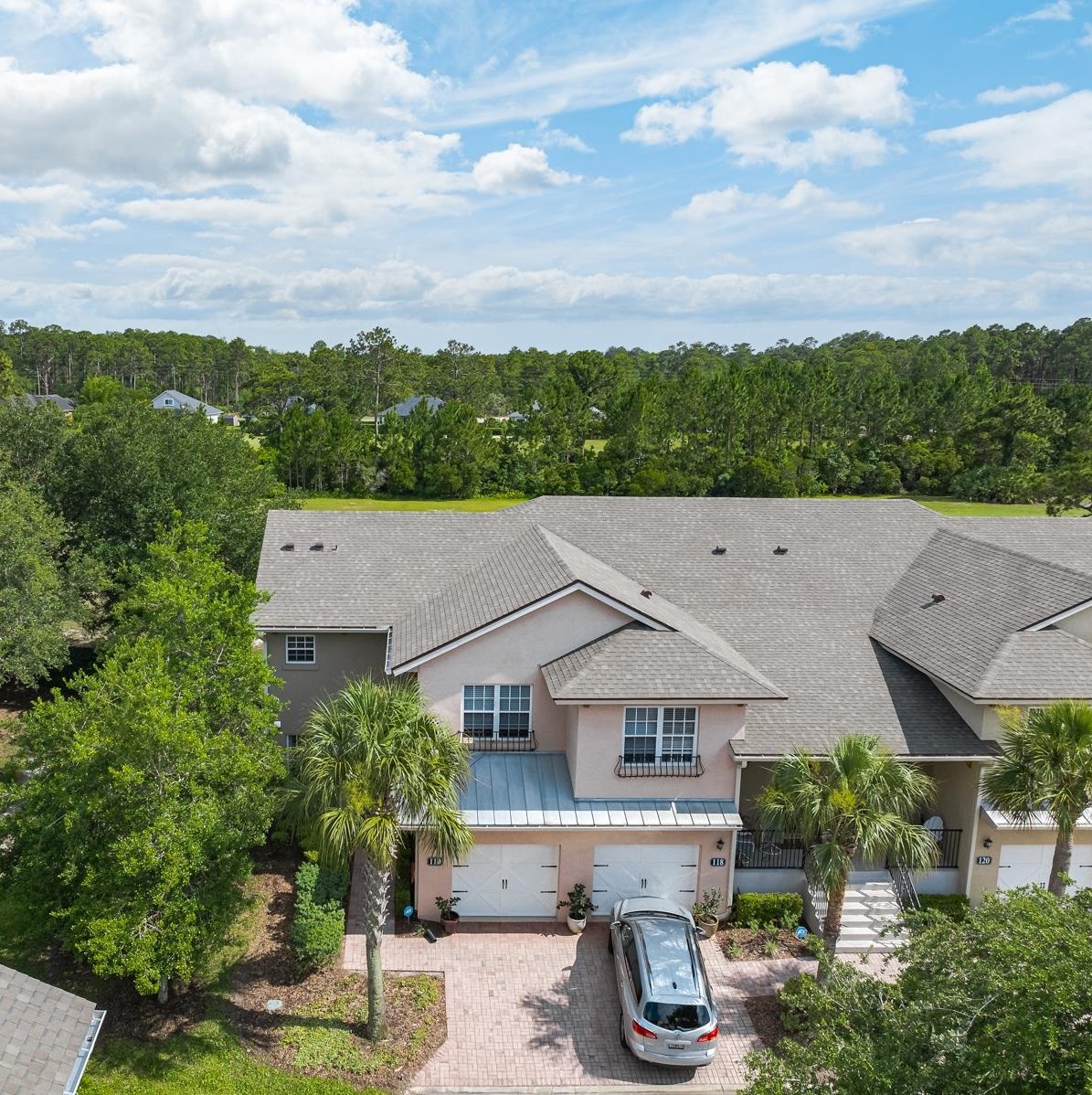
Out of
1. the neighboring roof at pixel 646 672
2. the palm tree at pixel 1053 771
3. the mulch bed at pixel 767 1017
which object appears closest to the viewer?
the palm tree at pixel 1053 771

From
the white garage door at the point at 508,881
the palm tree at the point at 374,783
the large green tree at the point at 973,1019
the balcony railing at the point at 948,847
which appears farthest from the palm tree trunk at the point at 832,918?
the palm tree at the point at 374,783

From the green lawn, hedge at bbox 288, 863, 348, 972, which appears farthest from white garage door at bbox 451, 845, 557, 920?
the green lawn

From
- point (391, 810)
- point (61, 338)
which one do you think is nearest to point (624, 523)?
point (391, 810)

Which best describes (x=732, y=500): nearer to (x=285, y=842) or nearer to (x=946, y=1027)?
(x=285, y=842)

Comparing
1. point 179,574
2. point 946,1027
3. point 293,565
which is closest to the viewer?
point 946,1027

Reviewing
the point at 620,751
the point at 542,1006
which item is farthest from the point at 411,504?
the point at 542,1006

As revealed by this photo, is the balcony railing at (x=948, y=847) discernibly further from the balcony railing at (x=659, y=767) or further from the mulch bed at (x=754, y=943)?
the balcony railing at (x=659, y=767)

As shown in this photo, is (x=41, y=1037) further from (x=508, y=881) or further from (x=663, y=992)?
(x=508, y=881)
